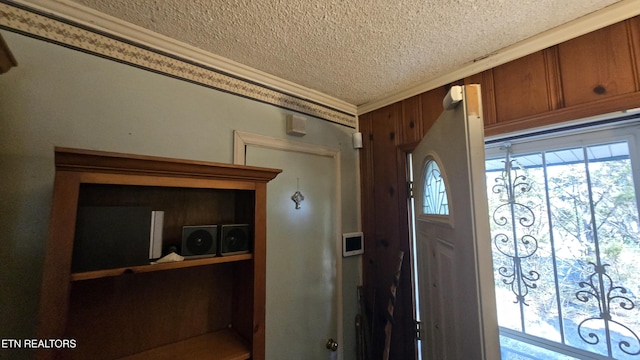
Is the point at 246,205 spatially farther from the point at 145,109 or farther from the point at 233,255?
the point at 145,109

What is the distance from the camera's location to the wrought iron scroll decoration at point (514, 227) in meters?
1.35

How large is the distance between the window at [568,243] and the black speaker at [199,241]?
Answer: 4.94 feet

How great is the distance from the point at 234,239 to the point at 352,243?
38.8 inches

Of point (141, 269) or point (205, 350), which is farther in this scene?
point (205, 350)

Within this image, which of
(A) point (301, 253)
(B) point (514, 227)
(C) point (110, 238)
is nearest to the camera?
(C) point (110, 238)

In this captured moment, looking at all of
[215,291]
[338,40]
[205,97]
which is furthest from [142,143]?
[338,40]

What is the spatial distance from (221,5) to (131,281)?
43.4 inches

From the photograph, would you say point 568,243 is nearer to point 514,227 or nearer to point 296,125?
point 514,227

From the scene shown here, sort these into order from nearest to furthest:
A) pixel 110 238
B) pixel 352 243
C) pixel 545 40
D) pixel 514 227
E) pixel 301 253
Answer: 1. pixel 110 238
2. pixel 545 40
3. pixel 514 227
4. pixel 301 253
5. pixel 352 243

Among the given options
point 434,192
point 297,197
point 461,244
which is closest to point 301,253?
point 297,197

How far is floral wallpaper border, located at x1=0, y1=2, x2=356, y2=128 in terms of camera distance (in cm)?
88

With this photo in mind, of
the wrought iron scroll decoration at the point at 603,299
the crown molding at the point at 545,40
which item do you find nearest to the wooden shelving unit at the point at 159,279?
the crown molding at the point at 545,40

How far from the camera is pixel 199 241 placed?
3.19ft

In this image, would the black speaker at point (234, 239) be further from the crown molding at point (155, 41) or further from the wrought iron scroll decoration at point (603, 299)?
the wrought iron scroll decoration at point (603, 299)
